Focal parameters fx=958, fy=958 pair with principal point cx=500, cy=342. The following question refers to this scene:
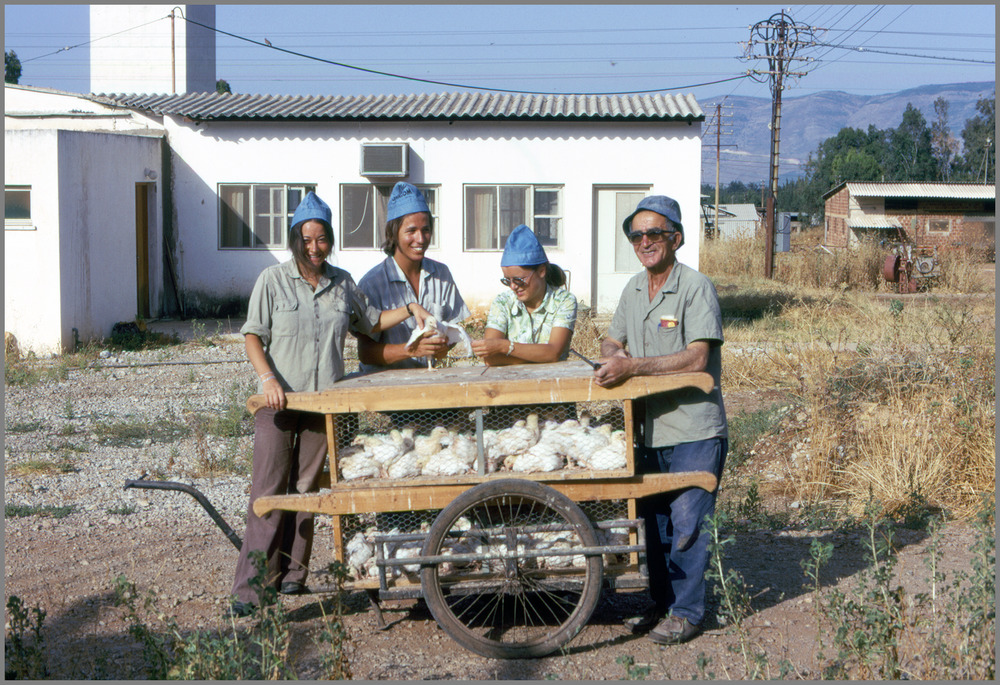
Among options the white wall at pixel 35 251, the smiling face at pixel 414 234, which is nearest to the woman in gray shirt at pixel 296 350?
the smiling face at pixel 414 234

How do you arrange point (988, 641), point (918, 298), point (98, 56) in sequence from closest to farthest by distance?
point (988, 641), point (918, 298), point (98, 56)

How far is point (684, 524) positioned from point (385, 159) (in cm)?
1240

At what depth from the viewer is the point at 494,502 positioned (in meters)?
3.96


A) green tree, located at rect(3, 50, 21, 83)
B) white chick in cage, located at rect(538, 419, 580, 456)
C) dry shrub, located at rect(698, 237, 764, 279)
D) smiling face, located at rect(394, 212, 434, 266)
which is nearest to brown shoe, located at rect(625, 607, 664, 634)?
white chick in cage, located at rect(538, 419, 580, 456)

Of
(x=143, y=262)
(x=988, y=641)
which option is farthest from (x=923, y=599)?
(x=143, y=262)

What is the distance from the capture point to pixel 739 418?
783cm

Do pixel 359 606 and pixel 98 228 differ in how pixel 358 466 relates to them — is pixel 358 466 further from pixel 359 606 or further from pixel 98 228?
pixel 98 228

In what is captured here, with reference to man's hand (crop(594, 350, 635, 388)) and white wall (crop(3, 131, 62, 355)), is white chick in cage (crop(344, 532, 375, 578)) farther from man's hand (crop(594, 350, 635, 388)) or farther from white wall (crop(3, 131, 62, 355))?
white wall (crop(3, 131, 62, 355))

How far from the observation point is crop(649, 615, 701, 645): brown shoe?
4121 millimetres

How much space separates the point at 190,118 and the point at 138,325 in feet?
12.7

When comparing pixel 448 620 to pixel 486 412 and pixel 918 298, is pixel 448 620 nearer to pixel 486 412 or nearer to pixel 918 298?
pixel 486 412

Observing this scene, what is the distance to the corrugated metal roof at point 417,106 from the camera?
50.3 feet

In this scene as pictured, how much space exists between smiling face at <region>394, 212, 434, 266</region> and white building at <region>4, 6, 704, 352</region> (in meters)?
11.2

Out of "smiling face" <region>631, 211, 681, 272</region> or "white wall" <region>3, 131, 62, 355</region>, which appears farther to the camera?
"white wall" <region>3, 131, 62, 355</region>
